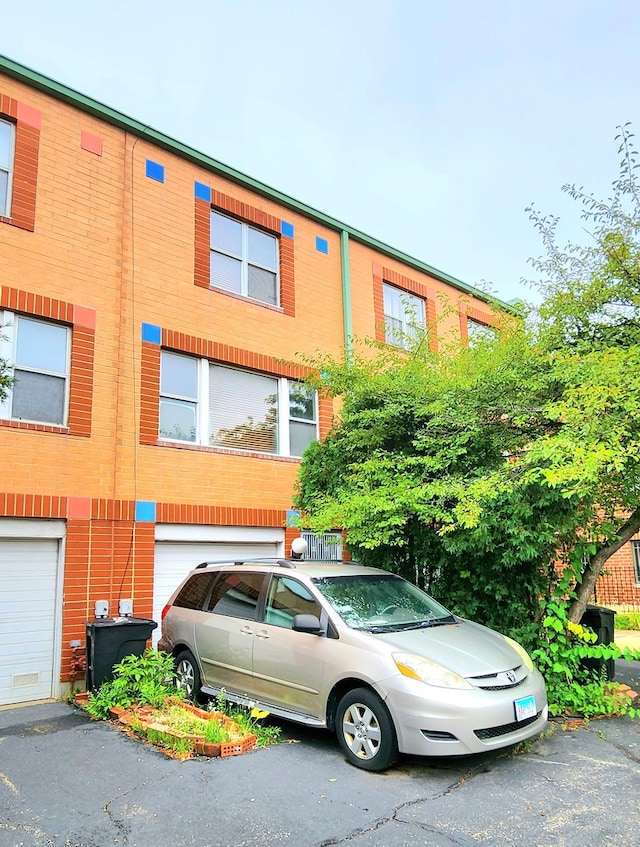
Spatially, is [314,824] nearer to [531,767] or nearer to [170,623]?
[531,767]

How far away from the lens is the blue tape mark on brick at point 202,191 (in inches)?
449

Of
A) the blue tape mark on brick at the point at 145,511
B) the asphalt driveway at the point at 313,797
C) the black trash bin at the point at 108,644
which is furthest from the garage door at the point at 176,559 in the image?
the asphalt driveway at the point at 313,797

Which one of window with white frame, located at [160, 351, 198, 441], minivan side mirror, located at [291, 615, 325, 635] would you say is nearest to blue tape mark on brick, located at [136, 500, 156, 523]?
window with white frame, located at [160, 351, 198, 441]

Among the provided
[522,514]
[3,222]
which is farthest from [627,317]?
[3,222]

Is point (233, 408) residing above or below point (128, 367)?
below

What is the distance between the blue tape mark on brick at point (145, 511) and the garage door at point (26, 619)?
1.31 m

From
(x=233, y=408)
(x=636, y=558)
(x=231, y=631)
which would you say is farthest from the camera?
(x=636, y=558)

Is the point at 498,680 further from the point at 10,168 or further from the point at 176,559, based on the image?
the point at 10,168

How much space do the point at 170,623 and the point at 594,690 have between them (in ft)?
15.9

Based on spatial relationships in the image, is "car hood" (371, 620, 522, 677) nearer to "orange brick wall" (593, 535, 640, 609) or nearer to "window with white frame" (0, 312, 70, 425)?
"window with white frame" (0, 312, 70, 425)

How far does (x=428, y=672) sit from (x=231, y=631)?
95.8 inches

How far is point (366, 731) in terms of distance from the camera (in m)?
5.35

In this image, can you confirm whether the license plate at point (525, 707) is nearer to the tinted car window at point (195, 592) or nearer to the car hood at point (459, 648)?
the car hood at point (459, 648)

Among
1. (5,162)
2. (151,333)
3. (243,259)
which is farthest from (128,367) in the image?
(243,259)
